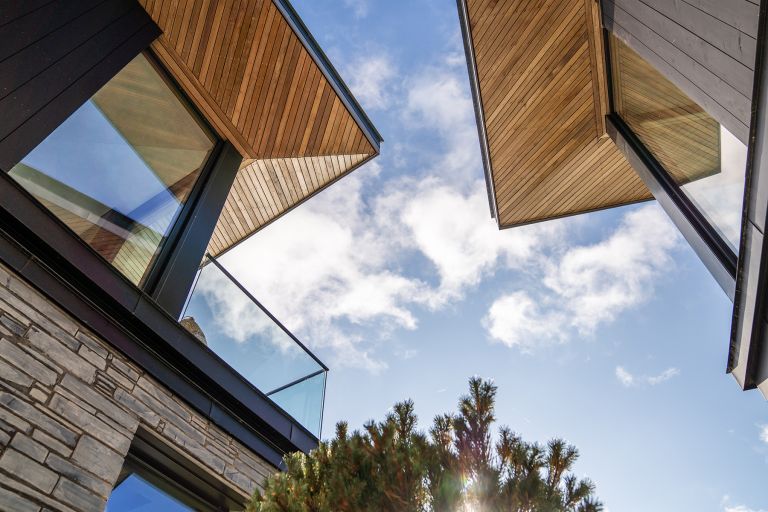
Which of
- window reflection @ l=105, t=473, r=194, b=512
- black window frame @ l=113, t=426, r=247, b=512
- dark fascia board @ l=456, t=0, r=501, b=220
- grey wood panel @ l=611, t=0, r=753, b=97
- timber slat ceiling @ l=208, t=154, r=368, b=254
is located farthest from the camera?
timber slat ceiling @ l=208, t=154, r=368, b=254

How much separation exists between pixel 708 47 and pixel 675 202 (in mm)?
2048

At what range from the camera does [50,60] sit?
4113 millimetres

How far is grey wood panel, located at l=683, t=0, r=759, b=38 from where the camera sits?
8.43ft

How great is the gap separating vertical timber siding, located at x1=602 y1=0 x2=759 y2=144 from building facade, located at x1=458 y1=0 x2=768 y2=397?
12mm

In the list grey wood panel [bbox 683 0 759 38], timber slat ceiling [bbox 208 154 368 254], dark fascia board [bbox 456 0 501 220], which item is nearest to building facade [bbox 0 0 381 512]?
timber slat ceiling [bbox 208 154 368 254]

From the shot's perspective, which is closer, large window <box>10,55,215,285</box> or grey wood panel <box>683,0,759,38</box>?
grey wood panel <box>683,0,759,38</box>

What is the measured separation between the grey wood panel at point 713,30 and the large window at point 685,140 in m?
0.89

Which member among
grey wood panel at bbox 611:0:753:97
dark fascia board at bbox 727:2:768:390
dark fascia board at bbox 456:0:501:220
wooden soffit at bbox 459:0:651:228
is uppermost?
dark fascia board at bbox 456:0:501:220

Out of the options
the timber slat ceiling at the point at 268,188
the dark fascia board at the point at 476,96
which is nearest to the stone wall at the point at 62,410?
the timber slat ceiling at the point at 268,188

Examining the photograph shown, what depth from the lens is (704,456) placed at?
5539mm

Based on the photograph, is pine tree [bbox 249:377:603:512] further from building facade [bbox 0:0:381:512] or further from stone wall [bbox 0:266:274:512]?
building facade [bbox 0:0:381:512]

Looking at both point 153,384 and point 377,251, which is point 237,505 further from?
point 377,251

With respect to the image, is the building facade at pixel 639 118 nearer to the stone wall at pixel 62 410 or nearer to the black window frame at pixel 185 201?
the black window frame at pixel 185 201

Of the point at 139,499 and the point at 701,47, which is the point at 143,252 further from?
the point at 701,47
